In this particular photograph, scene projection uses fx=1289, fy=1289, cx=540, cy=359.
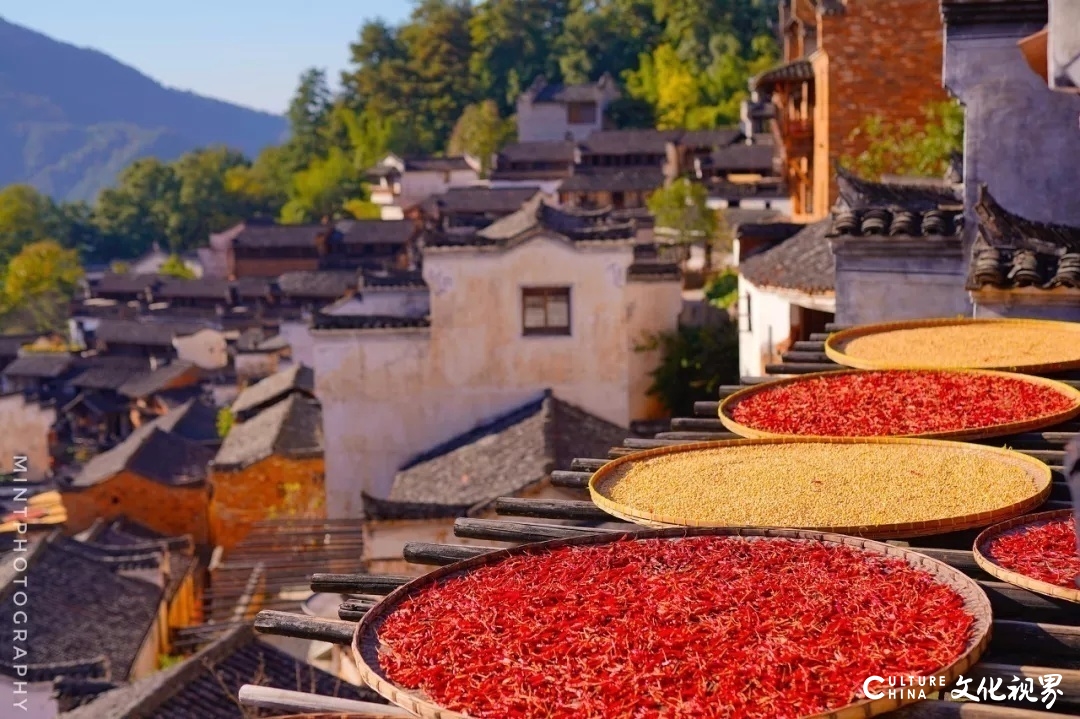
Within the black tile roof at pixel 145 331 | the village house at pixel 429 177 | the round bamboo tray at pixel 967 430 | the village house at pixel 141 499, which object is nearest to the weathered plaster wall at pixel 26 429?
the black tile roof at pixel 145 331

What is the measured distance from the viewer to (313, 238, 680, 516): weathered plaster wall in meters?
19.1

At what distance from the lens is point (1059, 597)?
3.62 meters

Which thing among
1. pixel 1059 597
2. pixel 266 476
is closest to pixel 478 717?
pixel 1059 597

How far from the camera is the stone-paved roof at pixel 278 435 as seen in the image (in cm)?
2236

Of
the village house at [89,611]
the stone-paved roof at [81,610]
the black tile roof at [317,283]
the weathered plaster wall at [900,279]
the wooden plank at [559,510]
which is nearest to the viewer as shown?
the wooden plank at [559,510]

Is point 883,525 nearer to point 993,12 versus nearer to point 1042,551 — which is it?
point 1042,551

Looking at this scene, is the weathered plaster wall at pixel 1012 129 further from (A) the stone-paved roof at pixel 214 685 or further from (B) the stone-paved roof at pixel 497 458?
(A) the stone-paved roof at pixel 214 685

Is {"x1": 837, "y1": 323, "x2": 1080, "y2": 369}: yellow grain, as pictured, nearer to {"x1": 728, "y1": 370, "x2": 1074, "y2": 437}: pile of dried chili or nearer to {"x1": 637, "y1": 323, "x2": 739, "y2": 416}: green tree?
{"x1": 728, "y1": 370, "x2": 1074, "y2": 437}: pile of dried chili

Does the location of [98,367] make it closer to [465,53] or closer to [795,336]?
[465,53]

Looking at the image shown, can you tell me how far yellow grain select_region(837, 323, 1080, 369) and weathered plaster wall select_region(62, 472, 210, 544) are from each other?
790 inches

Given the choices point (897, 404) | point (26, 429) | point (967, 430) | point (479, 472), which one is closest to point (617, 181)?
point (26, 429)

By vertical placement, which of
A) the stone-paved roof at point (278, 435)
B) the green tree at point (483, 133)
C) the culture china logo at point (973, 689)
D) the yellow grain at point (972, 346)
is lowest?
the stone-paved roof at point (278, 435)

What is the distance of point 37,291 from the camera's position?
6850 cm

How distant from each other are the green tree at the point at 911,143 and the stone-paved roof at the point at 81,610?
43.2 feet
